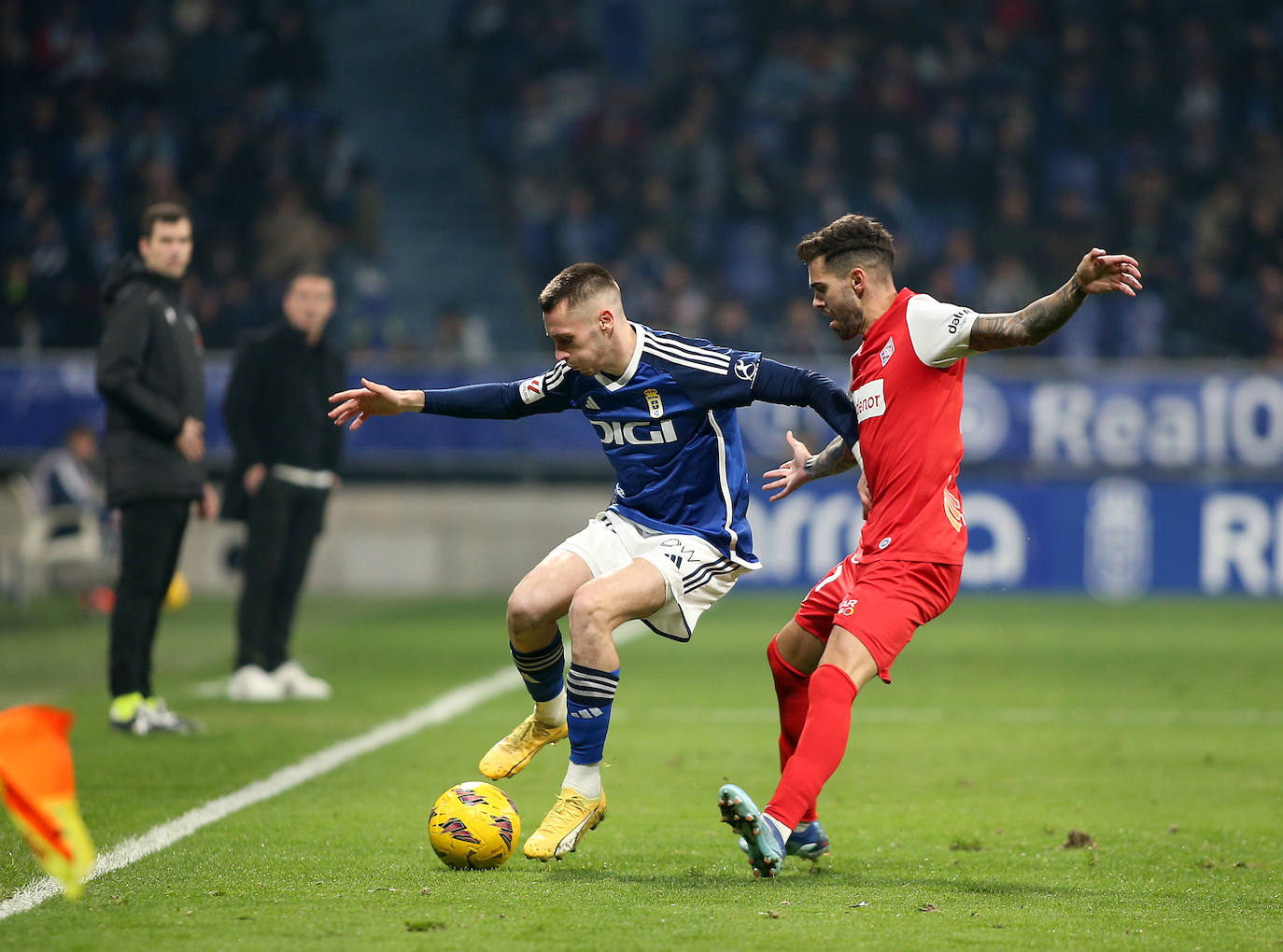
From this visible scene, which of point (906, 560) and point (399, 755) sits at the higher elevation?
point (906, 560)

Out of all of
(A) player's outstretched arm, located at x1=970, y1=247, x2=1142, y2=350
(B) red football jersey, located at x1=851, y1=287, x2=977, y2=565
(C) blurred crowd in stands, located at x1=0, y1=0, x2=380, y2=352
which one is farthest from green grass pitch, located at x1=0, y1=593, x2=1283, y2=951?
(C) blurred crowd in stands, located at x1=0, y1=0, x2=380, y2=352

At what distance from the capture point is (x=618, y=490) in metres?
5.50

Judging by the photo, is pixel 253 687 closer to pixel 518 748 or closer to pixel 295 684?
pixel 295 684

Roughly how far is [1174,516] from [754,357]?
1266 cm

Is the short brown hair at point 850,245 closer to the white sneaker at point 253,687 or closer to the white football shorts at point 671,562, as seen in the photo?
the white football shorts at point 671,562

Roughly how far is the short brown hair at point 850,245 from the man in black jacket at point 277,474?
492cm

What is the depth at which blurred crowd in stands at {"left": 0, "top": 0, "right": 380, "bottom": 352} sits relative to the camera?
19.1 metres

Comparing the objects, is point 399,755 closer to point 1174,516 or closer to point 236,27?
point 1174,516

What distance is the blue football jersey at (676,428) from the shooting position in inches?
207

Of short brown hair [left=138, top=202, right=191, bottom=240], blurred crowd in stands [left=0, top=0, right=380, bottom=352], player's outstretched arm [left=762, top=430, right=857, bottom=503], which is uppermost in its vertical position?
blurred crowd in stands [left=0, top=0, right=380, bottom=352]

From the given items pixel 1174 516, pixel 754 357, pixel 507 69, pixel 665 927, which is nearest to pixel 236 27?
pixel 507 69

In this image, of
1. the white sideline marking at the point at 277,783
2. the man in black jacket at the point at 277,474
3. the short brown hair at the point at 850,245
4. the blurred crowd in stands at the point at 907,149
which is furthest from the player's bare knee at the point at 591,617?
the blurred crowd in stands at the point at 907,149

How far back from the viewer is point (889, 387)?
492cm

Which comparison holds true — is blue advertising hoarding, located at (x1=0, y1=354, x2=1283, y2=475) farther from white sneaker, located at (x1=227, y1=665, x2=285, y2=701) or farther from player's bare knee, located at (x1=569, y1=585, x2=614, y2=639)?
player's bare knee, located at (x1=569, y1=585, x2=614, y2=639)
